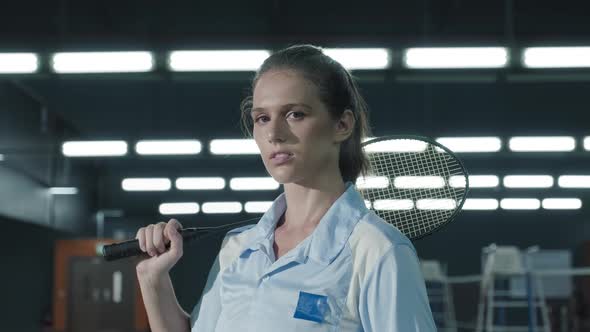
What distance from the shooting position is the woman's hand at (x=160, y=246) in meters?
1.25

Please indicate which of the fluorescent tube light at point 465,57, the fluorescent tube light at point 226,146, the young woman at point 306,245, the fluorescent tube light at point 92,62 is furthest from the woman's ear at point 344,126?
the fluorescent tube light at point 226,146

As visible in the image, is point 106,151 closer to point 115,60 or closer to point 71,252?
point 71,252

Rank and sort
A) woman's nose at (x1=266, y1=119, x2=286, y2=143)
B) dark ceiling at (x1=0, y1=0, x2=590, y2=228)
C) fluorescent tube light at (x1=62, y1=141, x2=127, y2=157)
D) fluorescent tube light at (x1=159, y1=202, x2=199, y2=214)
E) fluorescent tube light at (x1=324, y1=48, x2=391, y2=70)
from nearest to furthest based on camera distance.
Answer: woman's nose at (x1=266, y1=119, x2=286, y2=143)
fluorescent tube light at (x1=324, y1=48, x2=391, y2=70)
dark ceiling at (x1=0, y1=0, x2=590, y2=228)
fluorescent tube light at (x1=62, y1=141, x2=127, y2=157)
fluorescent tube light at (x1=159, y1=202, x2=199, y2=214)

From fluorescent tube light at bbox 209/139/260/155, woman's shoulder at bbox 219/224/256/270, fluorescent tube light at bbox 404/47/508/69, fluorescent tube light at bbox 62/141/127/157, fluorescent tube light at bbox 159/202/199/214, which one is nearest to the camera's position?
woman's shoulder at bbox 219/224/256/270

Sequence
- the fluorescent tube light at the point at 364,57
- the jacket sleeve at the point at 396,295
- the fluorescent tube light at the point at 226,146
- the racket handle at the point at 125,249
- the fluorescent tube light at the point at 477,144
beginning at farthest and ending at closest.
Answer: the fluorescent tube light at the point at 226,146
the fluorescent tube light at the point at 477,144
the fluorescent tube light at the point at 364,57
the racket handle at the point at 125,249
the jacket sleeve at the point at 396,295

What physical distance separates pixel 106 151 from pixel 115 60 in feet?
18.7

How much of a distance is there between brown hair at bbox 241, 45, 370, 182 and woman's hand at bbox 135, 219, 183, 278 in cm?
26

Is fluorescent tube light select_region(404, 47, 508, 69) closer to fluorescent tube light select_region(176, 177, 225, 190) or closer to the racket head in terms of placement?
the racket head

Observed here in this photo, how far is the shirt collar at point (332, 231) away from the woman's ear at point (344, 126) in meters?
0.07

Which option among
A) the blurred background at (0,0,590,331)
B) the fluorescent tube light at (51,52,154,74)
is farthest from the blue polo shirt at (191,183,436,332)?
the fluorescent tube light at (51,52,154,74)

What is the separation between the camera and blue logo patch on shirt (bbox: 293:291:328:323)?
1.02 m

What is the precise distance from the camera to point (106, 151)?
11492 millimetres

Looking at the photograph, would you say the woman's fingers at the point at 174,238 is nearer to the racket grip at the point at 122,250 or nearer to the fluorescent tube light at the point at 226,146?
the racket grip at the point at 122,250

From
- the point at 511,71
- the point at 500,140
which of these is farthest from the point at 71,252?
the point at 511,71
